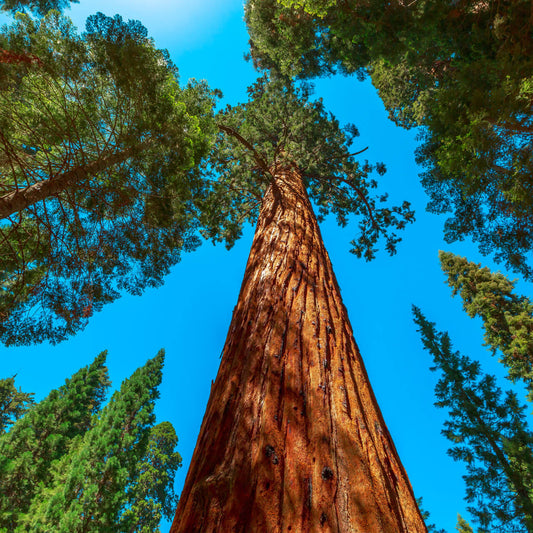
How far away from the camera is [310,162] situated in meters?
7.51

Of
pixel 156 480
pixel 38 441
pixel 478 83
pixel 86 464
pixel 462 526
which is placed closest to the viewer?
pixel 478 83

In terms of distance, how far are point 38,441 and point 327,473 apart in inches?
717

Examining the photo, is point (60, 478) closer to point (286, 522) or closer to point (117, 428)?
point (117, 428)

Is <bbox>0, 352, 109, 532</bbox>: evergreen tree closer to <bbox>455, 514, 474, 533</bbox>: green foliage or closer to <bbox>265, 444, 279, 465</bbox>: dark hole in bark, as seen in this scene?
<bbox>265, 444, 279, 465</bbox>: dark hole in bark

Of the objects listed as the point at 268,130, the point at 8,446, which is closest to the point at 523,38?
the point at 268,130

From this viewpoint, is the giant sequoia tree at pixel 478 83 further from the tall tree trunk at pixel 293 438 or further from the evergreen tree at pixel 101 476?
the evergreen tree at pixel 101 476

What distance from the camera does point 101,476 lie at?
1012 cm

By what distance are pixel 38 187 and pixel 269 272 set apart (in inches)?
154

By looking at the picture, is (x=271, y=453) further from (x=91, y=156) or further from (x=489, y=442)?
(x=489, y=442)

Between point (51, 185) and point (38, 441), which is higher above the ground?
point (51, 185)

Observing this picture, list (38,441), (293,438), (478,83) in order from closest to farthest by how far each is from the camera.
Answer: (293,438) < (478,83) < (38,441)

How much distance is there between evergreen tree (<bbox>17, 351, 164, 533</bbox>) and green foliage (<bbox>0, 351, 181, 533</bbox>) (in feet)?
0.09

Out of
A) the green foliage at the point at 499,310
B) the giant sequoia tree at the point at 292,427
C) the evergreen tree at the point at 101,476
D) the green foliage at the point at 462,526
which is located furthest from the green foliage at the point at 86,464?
the green foliage at the point at 462,526

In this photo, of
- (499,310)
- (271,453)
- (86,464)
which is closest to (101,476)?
(86,464)
